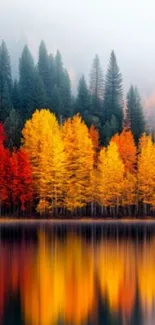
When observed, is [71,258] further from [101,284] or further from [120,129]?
[120,129]

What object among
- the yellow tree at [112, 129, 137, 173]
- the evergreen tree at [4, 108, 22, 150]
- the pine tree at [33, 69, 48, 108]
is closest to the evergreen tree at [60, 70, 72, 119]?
the pine tree at [33, 69, 48, 108]

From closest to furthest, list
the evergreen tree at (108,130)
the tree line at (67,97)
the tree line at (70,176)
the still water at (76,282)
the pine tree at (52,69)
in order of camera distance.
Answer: the still water at (76,282) → the tree line at (70,176) → the evergreen tree at (108,130) → the tree line at (67,97) → the pine tree at (52,69)

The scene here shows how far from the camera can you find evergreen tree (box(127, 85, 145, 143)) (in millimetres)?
113012

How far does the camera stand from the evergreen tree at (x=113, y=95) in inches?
4633

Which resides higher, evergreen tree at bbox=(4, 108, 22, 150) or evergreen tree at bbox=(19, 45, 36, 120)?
evergreen tree at bbox=(19, 45, 36, 120)

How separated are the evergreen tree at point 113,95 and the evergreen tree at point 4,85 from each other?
59.2ft

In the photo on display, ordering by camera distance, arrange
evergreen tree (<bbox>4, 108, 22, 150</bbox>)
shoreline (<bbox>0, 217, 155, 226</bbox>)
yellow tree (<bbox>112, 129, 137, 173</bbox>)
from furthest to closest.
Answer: evergreen tree (<bbox>4, 108, 22, 150</bbox>)
yellow tree (<bbox>112, 129, 137, 173</bbox>)
shoreline (<bbox>0, 217, 155, 226</bbox>)

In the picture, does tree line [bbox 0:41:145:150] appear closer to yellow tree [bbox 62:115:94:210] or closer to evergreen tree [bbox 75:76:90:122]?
evergreen tree [bbox 75:76:90:122]

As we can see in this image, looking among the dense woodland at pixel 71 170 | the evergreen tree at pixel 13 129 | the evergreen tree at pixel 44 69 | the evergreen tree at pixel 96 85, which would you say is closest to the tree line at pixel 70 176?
the dense woodland at pixel 71 170

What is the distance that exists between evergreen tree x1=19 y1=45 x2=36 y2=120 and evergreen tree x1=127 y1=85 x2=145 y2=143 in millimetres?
17961

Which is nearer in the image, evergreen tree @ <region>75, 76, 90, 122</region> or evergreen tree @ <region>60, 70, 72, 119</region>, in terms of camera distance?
evergreen tree @ <region>60, 70, 72, 119</region>

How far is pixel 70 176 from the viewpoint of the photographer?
89.2 metres

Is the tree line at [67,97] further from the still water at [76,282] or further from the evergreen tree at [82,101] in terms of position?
the still water at [76,282]

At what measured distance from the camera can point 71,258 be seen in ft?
136
